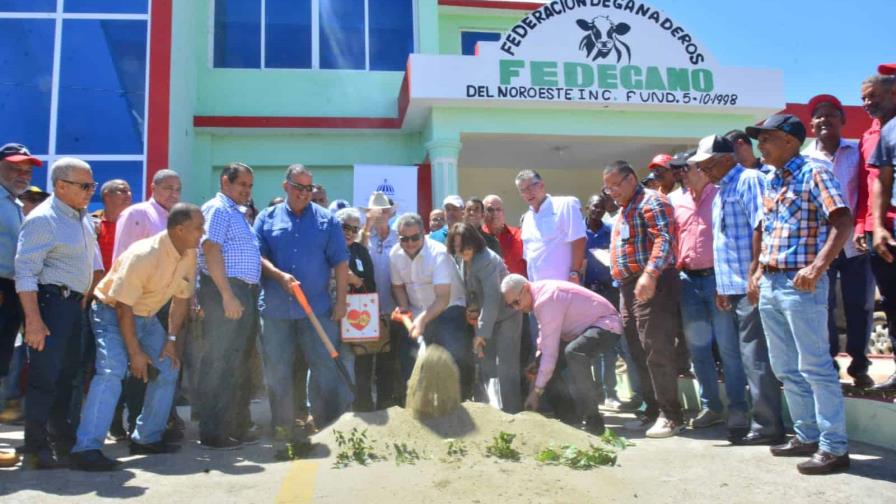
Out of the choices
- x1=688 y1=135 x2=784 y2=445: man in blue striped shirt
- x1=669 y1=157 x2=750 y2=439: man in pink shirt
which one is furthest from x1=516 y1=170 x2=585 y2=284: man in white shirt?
x1=688 y1=135 x2=784 y2=445: man in blue striped shirt

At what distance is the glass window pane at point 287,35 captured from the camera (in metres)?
12.9

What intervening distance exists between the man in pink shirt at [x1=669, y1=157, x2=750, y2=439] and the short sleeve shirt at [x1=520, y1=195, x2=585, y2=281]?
1.12m

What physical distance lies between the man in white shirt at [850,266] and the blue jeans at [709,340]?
2.64 feet

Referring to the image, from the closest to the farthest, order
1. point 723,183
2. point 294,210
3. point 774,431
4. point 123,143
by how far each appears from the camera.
A: point 774,431 < point 723,183 < point 294,210 < point 123,143

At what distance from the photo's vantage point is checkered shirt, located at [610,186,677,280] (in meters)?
5.10

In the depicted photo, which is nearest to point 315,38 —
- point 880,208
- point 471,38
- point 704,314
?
point 471,38

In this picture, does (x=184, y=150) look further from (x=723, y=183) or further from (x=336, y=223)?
(x=723, y=183)

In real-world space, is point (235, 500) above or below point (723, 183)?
below

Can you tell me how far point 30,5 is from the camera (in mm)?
10367

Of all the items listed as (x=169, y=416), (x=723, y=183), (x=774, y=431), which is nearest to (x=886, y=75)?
(x=723, y=183)

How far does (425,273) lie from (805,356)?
9.95ft

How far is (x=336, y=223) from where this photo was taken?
5.48 metres

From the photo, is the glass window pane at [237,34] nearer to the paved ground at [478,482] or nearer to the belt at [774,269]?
the paved ground at [478,482]

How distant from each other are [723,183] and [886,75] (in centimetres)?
124
